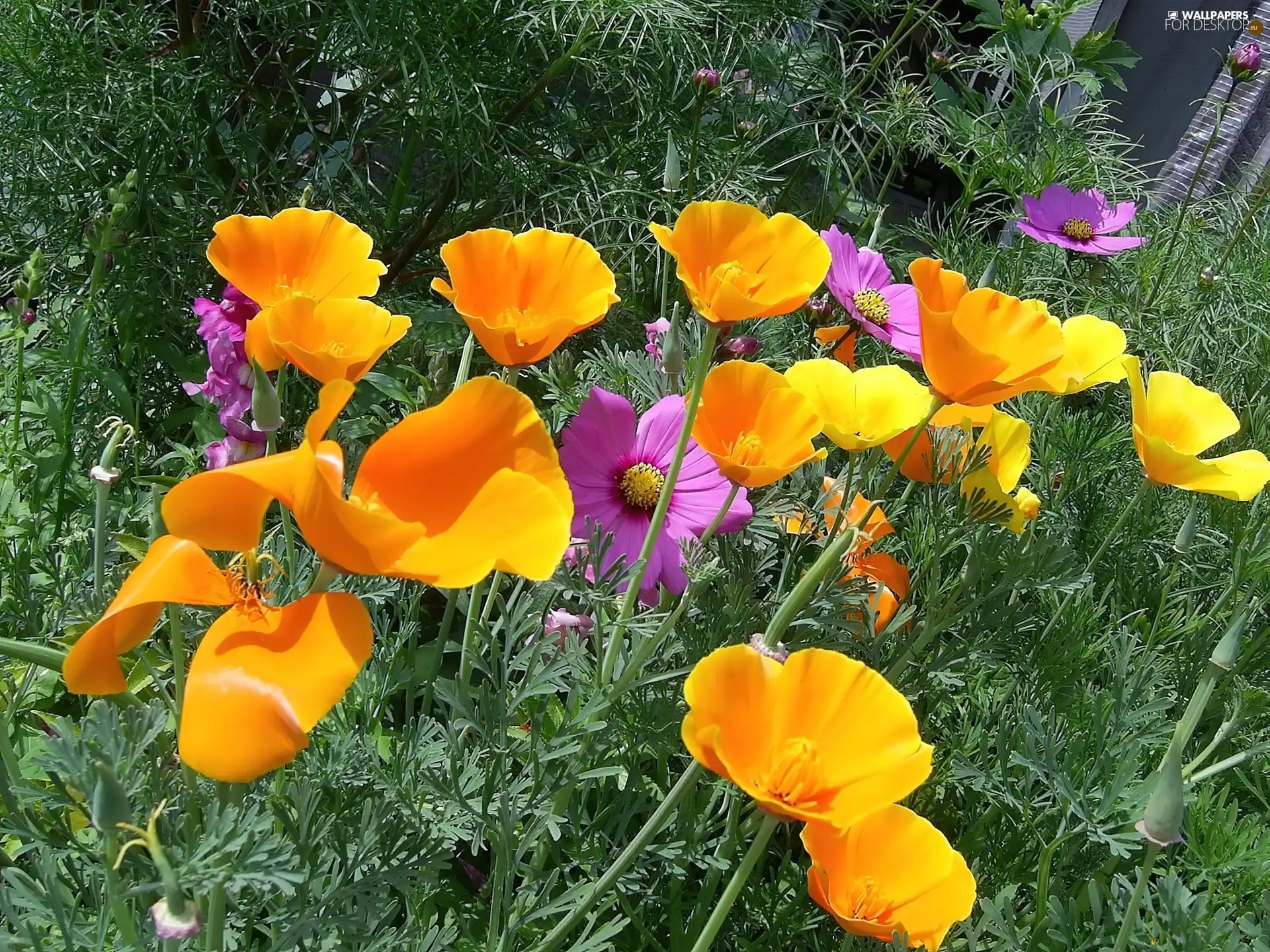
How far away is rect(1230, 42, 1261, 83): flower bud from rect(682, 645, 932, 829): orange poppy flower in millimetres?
1499

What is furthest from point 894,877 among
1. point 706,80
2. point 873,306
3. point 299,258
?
point 706,80

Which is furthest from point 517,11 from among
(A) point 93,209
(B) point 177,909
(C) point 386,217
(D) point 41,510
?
(B) point 177,909

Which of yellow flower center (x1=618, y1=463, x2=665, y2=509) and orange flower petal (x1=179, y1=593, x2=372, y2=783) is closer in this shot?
orange flower petal (x1=179, y1=593, x2=372, y2=783)

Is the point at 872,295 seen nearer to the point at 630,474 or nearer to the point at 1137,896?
the point at 630,474

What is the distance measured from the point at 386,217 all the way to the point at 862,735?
1.16 metres

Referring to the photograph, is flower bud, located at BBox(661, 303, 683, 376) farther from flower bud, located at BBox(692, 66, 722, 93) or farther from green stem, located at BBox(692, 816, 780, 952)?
flower bud, located at BBox(692, 66, 722, 93)

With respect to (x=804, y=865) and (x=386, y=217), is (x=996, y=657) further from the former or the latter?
(x=386, y=217)

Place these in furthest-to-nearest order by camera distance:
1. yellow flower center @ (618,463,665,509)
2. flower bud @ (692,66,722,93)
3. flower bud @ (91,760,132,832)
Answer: flower bud @ (692,66,722,93), yellow flower center @ (618,463,665,509), flower bud @ (91,760,132,832)

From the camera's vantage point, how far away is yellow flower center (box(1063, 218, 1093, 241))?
1478 mm

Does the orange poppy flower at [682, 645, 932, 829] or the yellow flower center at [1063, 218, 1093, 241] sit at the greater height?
the yellow flower center at [1063, 218, 1093, 241]

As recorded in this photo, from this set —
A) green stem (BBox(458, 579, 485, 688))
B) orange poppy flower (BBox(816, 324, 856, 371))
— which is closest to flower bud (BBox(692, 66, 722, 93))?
orange poppy flower (BBox(816, 324, 856, 371))

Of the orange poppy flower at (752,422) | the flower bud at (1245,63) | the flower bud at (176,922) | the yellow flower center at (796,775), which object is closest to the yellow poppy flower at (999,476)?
the orange poppy flower at (752,422)

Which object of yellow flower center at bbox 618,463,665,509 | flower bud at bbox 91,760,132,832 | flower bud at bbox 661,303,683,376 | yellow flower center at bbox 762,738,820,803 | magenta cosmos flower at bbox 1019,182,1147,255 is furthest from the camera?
magenta cosmos flower at bbox 1019,182,1147,255

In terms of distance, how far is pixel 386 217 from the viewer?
1.39 metres
